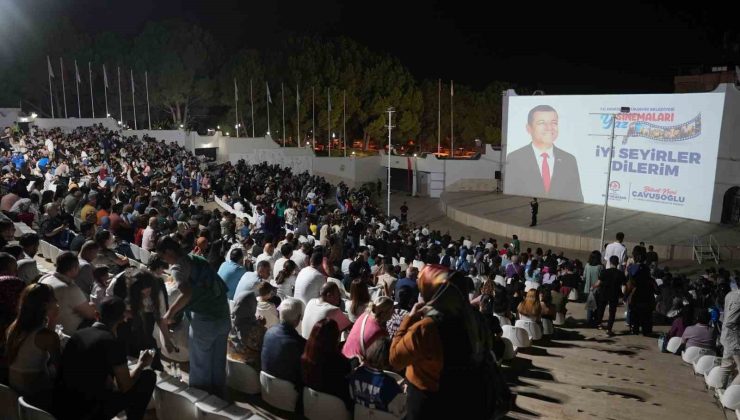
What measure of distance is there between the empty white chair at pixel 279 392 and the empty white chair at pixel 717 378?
4436 mm

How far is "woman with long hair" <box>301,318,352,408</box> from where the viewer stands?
4.12 m

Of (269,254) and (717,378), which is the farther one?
(269,254)

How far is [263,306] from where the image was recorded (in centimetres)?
557

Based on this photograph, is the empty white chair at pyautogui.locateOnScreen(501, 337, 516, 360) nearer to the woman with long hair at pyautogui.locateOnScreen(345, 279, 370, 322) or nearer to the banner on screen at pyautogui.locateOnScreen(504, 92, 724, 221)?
the woman with long hair at pyautogui.locateOnScreen(345, 279, 370, 322)

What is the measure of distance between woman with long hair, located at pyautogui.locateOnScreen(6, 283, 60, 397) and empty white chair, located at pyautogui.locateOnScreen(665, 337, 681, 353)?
23.4 feet

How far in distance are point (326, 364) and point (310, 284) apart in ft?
7.58

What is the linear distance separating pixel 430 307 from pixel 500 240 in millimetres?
19040

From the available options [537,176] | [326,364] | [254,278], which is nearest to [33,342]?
[326,364]

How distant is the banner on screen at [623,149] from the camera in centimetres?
2044

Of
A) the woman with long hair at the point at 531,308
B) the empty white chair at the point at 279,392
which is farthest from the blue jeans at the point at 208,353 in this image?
the woman with long hair at the point at 531,308

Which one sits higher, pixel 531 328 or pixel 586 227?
pixel 531 328

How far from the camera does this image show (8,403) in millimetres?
3682

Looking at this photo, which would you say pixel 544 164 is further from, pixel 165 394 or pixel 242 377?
pixel 165 394

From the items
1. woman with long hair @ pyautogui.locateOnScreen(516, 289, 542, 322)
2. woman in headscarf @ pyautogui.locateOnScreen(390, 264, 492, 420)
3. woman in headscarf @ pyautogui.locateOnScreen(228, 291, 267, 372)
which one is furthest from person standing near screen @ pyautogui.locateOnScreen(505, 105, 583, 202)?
woman in headscarf @ pyautogui.locateOnScreen(390, 264, 492, 420)
